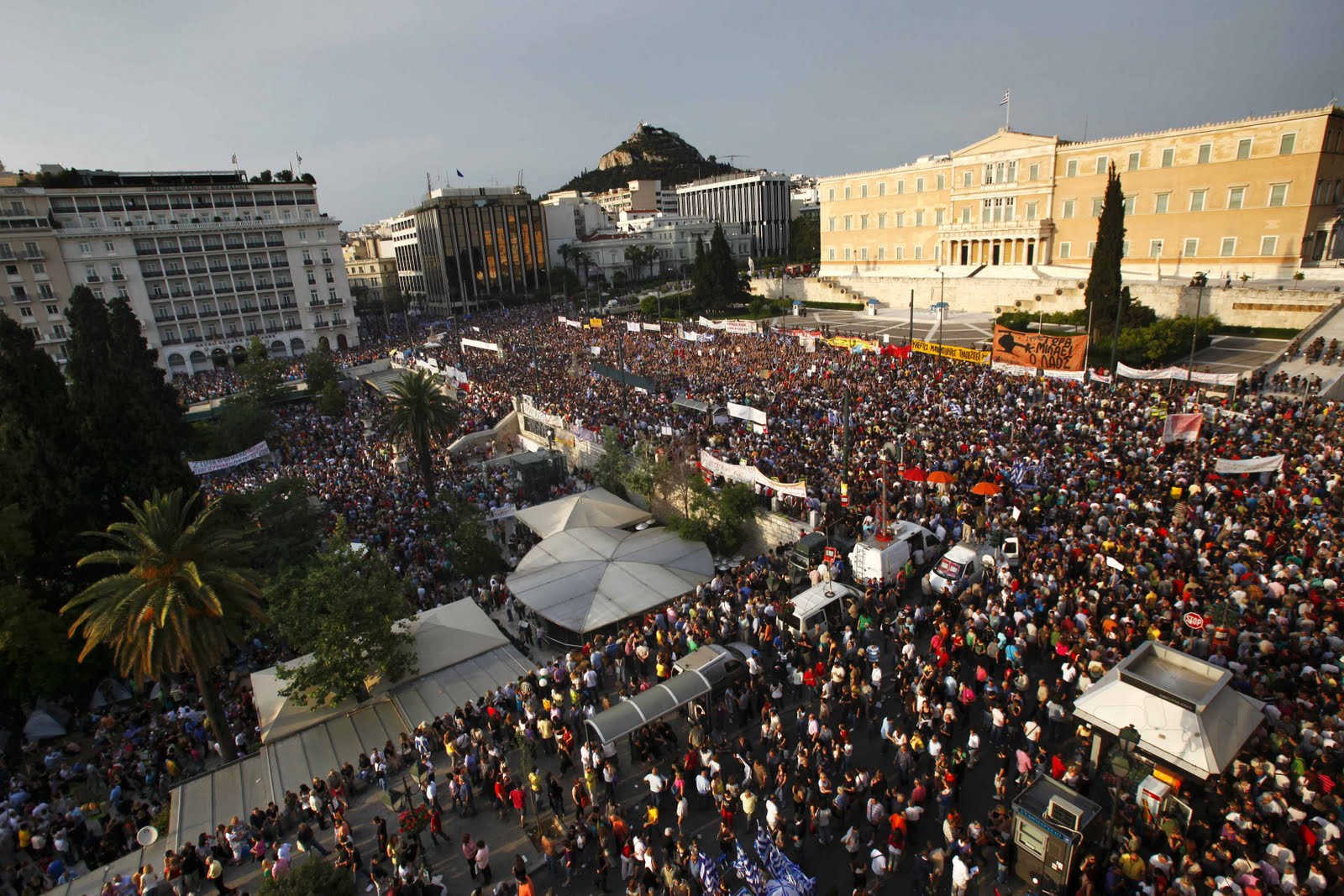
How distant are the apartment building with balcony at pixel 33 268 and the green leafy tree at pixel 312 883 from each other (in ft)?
243

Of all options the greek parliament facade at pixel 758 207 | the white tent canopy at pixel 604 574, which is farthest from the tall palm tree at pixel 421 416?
the greek parliament facade at pixel 758 207

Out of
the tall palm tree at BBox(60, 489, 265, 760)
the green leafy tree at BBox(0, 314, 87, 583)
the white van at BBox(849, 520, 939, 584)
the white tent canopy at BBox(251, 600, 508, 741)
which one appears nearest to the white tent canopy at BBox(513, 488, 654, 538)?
the white tent canopy at BBox(251, 600, 508, 741)

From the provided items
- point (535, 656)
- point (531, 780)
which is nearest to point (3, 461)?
point (535, 656)

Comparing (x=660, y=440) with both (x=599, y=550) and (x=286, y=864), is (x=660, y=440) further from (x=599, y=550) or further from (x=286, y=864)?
(x=286, y=864)

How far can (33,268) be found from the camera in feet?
213

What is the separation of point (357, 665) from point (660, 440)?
A: 53.6 ft

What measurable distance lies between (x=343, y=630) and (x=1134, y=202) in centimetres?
5814

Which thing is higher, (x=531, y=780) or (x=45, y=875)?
(x=531, y=780)

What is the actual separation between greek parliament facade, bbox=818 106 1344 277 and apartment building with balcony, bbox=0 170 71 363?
249 feet

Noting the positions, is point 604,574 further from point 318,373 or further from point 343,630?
point 318,373

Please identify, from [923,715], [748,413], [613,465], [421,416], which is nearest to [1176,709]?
[923,715]

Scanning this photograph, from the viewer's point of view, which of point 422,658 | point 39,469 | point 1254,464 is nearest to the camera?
point 422,658

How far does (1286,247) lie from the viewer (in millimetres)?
44531

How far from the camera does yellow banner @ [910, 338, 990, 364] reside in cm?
3281
